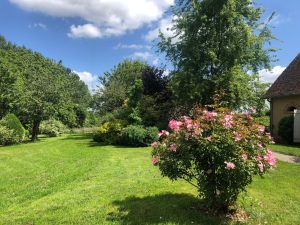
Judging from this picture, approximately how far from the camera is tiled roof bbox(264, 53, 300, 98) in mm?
21219

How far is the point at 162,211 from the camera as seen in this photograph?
21.9ft

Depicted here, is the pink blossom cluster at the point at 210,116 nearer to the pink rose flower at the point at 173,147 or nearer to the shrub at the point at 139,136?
the pink rose flower at the point at 173,147

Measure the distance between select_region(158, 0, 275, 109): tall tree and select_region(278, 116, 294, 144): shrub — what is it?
2836 mm

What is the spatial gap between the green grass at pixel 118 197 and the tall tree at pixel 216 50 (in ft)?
33.1

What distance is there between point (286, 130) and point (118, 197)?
15.4 m

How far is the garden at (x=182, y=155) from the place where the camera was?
20.1ft

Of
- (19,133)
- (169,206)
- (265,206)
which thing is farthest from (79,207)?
(19,133)

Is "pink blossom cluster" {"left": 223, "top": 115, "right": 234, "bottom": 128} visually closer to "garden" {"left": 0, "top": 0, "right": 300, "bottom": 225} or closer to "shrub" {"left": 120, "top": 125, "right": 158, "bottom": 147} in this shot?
"garden" {"left": 0, "top": 0, "right": 300, "bottom": 225}

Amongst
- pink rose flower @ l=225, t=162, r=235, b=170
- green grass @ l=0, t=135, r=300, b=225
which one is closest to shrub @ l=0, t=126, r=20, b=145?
green grass @ l=0, t=135, r=300, b=225

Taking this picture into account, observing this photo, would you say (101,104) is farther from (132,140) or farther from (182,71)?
(132,140)

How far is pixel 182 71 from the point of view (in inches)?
896

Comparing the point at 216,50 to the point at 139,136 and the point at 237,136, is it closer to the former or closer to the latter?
the point at 139,136

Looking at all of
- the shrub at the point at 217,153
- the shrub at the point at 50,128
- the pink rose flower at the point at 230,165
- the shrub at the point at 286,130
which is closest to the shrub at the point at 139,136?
the shrub at the point at 286,130

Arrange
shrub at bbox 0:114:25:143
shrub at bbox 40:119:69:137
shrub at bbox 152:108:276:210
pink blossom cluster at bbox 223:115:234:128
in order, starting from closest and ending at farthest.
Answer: shrub at bbox 152:108:276:210 → pink blossom cluster at bbox 223:115:234:128 → shrub at bbox 0:114:25:143 → shrub at bbox 40:119:69:137
